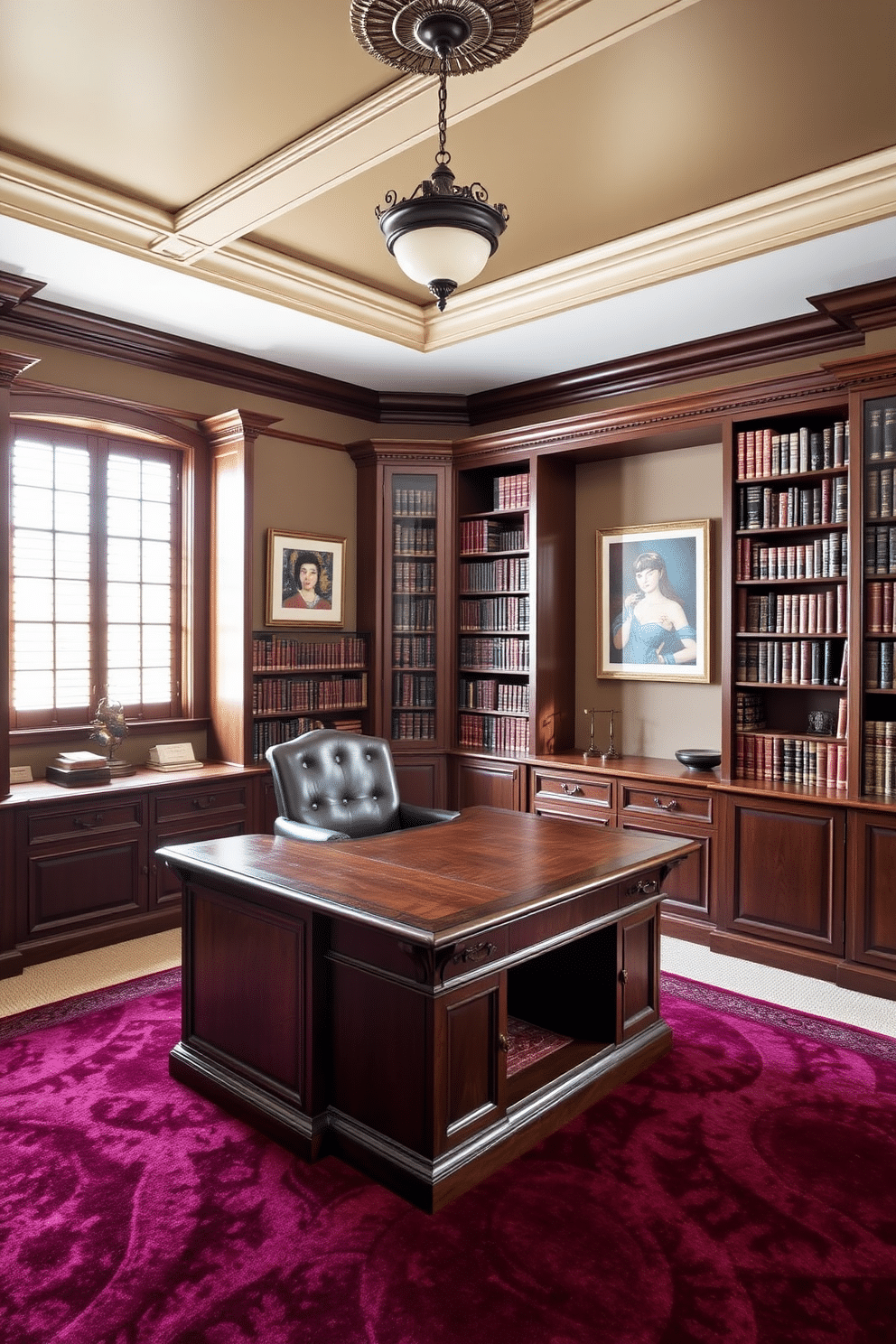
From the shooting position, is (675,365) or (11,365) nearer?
(11,365)

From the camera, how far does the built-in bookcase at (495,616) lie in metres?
5.45

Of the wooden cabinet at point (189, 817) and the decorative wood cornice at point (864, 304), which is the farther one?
the wooden cabinet at point (189, 817)

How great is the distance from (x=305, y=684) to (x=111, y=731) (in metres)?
1.22

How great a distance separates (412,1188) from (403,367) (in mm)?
4410

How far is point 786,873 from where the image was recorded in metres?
4.11

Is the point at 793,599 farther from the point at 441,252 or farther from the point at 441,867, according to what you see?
the point at 441,252

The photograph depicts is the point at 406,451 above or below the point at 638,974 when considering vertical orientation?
above

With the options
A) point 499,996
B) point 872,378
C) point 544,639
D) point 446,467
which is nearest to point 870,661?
point 872,378

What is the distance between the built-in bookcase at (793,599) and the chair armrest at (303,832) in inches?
83.7

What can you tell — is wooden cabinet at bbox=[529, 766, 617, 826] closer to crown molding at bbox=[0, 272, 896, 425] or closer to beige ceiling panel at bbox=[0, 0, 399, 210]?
crown molding at bbox=[0, 272, 896, 425]

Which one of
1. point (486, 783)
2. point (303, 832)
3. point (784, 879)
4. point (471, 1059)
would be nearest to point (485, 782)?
point (486, 783)

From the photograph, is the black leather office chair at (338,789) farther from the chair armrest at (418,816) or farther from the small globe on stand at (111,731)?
the small globe on stand at (111,731)

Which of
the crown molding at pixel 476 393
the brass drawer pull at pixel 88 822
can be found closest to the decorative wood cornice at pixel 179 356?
the crown molding at pixel 476 393

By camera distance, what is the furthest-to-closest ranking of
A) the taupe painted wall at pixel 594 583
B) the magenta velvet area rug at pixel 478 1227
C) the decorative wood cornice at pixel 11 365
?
the taupe painted wall at pixel 594 583 < the decorative wood cornice at pixel 11 365 < the magenta velvet area rug at pixel 478 1227
